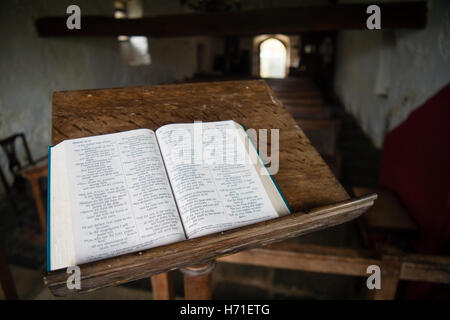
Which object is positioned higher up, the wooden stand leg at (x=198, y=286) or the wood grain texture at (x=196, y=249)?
the wood grain texture at (x=196, y=249)

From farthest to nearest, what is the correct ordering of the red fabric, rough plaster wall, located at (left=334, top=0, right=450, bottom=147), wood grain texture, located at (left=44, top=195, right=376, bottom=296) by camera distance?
rough plaster wall, located at (left=334, top=0, right=450, bottom=147), the red fabric, wood grain texture, located at (left=44, top=195, right=376, bottom=296)

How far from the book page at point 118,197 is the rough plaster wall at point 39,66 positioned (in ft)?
11.0

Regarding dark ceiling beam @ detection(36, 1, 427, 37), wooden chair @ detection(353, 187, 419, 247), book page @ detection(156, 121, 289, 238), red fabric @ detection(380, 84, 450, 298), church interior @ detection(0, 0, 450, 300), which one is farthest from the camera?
dark ceiling beam @ detection(36, 1, 427, 37)

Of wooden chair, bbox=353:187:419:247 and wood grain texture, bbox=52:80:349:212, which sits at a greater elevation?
wood grain texture, bbox=52:80:349:212

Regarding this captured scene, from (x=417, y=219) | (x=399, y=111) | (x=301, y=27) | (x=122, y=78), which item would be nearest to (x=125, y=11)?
(x=122, y=78)

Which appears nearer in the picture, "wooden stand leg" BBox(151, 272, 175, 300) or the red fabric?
"wooden stand leg" BBox(151, 272, 175, 300)

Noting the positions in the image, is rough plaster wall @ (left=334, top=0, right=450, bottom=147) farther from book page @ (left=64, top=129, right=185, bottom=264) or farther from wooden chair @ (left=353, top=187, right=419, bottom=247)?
book page @ (left=64, top=129, right=185, bottom=264)

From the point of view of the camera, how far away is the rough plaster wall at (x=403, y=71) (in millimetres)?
2348

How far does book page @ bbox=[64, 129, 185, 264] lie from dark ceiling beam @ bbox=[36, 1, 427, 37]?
9.72ft

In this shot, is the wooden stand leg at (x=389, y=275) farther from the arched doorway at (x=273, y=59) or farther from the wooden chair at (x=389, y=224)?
the arched doorway at (x=273, y=59)

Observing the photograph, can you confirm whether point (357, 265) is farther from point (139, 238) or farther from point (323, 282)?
point (323, 282)

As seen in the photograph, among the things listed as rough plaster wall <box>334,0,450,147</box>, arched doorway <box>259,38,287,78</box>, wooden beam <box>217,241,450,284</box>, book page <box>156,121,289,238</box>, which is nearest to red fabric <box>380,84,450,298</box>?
rough plaster wall <box>334,0,450,147</box>

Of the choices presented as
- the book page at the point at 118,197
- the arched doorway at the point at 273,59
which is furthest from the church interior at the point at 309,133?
the arched doorway at the point at 273,59

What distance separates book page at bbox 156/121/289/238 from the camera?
2.02 feet
